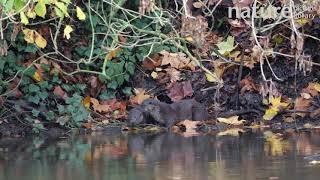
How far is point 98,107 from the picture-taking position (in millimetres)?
8445

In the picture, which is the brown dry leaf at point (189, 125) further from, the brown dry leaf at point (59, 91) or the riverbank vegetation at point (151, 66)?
the brown dry leaf at point (59, 91)

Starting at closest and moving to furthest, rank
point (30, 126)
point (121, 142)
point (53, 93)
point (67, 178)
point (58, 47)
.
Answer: point (67, 178), point (121, 142), point (30, 126), point (53, 93), point (58, 47)

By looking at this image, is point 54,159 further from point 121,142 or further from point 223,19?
point 223,19

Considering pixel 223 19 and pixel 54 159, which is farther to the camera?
pixel 223 19

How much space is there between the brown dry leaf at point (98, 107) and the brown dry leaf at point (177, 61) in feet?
3.14

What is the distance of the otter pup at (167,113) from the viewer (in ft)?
26.2

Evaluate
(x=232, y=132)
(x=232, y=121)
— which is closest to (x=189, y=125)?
(x=232, y=121)

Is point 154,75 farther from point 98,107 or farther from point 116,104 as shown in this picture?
point 98,107

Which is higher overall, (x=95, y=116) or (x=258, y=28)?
(x=258, y=28)

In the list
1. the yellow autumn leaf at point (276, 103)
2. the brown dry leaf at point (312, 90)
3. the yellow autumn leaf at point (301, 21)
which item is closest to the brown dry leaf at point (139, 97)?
the yellow autumn leaf at point (276, 103)

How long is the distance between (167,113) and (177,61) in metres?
→ 1.13

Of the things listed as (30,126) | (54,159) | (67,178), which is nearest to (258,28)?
(30,126)

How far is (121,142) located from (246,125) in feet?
4.82

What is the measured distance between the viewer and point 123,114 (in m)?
8.31
